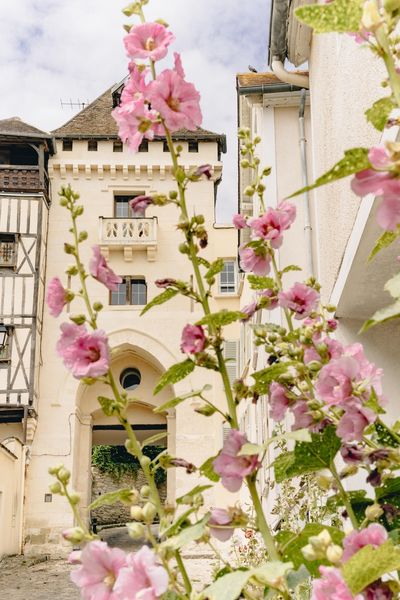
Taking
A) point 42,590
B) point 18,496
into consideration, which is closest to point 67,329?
point 42,590

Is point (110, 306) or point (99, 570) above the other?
point (110, 306)

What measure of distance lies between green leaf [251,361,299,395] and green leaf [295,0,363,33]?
53 cm

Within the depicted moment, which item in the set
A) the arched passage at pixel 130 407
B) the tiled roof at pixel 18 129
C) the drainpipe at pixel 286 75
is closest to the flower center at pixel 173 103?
the drainpipe at pixel 286 75

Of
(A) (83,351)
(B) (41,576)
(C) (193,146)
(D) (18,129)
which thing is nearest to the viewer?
(A) (83,351)

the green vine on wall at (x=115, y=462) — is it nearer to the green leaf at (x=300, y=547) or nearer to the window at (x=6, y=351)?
the window at (x=6, y=351)

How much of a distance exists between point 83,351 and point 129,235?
19.1 metres

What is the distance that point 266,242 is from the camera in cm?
137

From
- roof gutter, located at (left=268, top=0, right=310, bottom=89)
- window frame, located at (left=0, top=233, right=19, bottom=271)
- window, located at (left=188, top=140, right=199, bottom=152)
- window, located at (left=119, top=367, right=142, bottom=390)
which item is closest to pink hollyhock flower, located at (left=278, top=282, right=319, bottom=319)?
roof gutter, located at (left=268, top=0, right=310, bottom=89)

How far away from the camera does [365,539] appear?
816mm

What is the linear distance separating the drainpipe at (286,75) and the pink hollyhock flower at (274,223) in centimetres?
516

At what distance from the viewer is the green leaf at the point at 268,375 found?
1160mm

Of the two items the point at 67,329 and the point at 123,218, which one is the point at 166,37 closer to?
the point at 67,329

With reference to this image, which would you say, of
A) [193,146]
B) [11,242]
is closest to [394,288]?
[11,242]

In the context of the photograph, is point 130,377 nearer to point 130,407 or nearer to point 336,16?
point 130,407
